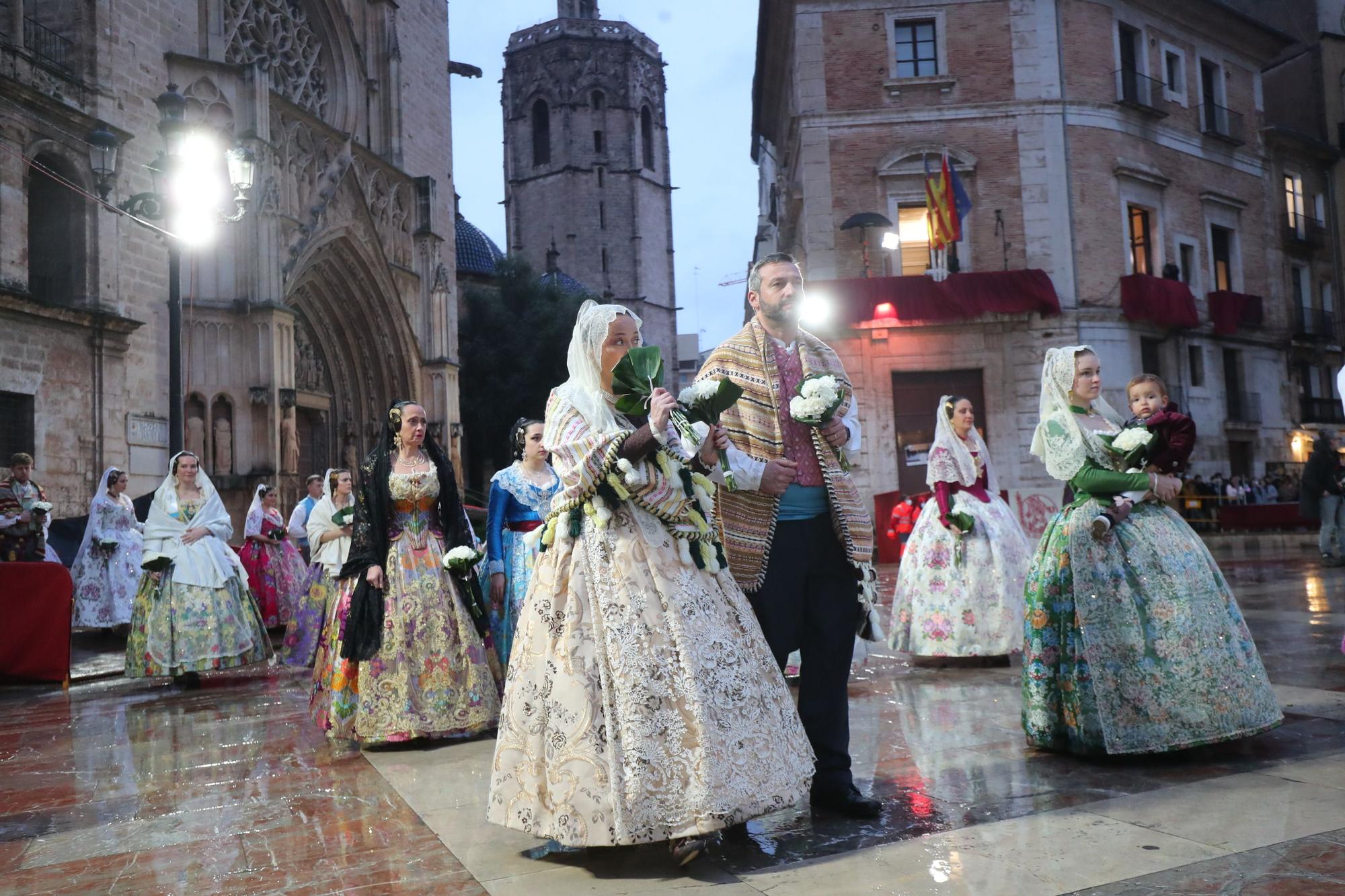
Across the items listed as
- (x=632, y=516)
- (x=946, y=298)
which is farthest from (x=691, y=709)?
(x=946, y=298)

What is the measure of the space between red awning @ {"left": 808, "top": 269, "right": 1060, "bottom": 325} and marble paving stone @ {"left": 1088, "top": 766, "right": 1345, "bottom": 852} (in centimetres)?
1884

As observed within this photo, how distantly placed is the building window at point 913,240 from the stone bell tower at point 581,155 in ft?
122

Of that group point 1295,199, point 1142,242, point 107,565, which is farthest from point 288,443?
point 1295,199

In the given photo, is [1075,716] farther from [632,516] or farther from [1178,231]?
[1178,231]

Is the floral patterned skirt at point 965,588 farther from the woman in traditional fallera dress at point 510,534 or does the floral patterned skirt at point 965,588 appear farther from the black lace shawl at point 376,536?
the black lace shawl at point 376,536

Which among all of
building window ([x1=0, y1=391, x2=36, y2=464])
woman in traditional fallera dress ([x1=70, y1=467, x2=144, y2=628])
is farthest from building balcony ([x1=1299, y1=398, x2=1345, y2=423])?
building window ([x1=0, y1=391, x2=36, y2=464])

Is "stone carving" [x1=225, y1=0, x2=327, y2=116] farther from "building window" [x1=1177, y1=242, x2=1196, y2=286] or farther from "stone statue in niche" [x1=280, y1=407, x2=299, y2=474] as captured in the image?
"building window" [x1=1177, y1=242, x2=1196, y2=286]

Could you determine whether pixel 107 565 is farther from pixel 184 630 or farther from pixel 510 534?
pixel 510 534

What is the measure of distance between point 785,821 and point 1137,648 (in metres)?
1.79

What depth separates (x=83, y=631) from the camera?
1448 cm

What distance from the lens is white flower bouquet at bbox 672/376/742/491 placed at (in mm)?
3789

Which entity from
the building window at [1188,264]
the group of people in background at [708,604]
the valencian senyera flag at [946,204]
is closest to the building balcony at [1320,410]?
the building window at [1188,264]

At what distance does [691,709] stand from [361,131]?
25.4m

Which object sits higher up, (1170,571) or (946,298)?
(946,298)
